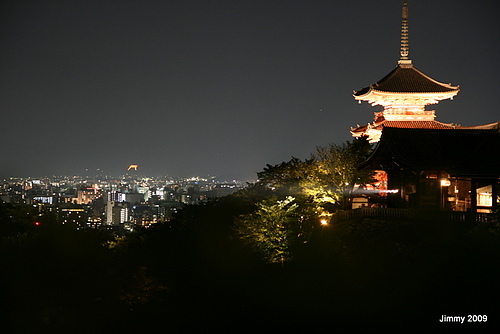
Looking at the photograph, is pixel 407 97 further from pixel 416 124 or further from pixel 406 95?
pixel 416 124

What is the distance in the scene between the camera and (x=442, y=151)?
25.5 meters

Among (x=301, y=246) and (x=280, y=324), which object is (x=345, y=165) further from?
(x=280, y=324)

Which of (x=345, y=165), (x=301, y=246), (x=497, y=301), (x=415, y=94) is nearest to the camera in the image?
(x=497, y=301)

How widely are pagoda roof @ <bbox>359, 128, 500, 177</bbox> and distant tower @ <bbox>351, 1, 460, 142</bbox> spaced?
7.70 meters

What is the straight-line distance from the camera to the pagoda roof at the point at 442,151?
24.3 meters

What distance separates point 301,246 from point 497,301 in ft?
32.1

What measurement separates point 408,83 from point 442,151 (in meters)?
11.3

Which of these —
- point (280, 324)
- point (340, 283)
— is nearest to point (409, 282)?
point (340, 283)

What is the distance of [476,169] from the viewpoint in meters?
24.2

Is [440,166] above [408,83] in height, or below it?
below

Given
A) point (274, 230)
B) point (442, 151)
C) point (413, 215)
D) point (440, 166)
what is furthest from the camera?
point (274, 230)

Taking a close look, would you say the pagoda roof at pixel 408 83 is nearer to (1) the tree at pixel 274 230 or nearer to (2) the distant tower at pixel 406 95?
(2) the distant tower at pixel 406 95

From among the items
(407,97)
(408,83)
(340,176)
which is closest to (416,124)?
(407,97)

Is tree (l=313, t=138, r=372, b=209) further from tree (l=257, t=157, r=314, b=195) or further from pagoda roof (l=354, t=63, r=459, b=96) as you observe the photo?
pagoda roof (l=354, t=63, r=459, b=96)
